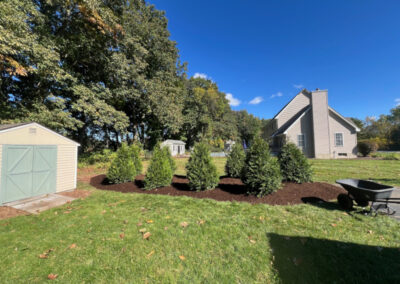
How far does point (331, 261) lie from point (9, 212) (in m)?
7.54

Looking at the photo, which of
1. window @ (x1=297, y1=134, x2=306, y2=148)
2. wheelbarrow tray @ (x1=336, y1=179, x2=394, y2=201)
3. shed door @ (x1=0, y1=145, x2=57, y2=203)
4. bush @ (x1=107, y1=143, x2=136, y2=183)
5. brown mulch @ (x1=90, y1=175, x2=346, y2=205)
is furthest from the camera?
window @ (x1=297, y1=134, x2=306, y2=148)

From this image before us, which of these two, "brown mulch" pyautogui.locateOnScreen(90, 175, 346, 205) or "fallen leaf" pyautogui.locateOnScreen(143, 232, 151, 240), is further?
"brown mulch" pyautogui.locateOnScreen(90, 175, 346, 205)

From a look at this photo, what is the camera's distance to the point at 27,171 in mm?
5598

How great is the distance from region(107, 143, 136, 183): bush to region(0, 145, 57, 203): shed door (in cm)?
211

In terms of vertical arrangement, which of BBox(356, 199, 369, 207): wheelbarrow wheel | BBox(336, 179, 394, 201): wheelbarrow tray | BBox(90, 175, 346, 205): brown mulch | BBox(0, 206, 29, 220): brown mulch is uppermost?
BBox(336, 179, 394, 201): wheelbarrow tray

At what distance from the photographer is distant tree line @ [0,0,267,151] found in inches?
335

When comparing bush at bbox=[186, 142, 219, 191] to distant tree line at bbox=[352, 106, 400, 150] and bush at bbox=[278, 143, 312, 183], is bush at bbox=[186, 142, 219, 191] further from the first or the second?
distant tree line at bbox=[352, 106, 400, 150]

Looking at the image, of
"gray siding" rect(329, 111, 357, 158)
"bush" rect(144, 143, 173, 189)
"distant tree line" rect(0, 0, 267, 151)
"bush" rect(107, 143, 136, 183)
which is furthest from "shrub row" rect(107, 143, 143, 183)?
"gray siding" rect(329, 111, 357, 158)

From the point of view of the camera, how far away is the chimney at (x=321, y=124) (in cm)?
1614

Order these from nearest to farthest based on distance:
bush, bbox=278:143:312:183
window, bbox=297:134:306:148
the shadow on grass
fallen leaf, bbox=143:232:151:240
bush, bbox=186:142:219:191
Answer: the shadow on grass → fallen leaf, bbox=143:232:151:240 → bush, bbox=186:142:219:191 → bush, bbox=278:143:312:183 → window, bbox=297:134:306:148

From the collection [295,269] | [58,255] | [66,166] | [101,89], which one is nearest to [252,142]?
[295,269]

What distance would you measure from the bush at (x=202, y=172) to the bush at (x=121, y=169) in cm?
306

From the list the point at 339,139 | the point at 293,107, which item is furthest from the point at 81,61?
the point at 339,139

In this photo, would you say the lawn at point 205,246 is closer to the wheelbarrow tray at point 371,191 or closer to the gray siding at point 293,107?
the wheelbarrow tray at point 371,191
